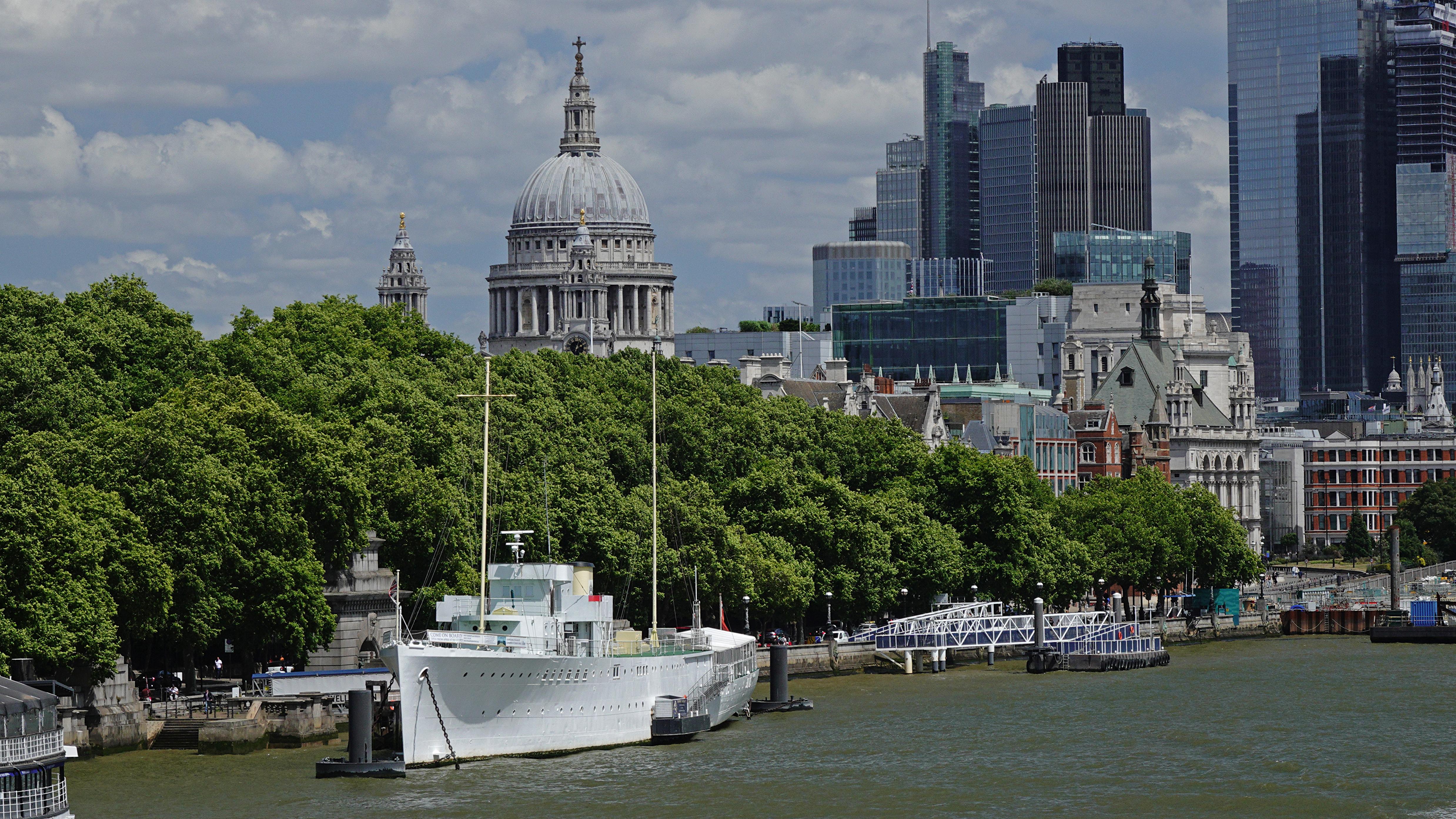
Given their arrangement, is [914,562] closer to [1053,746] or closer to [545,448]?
[545,448]

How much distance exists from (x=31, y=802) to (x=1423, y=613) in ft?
394

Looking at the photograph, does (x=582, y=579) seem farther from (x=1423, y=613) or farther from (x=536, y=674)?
(x=1423, y=613)

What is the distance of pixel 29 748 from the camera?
63031mm

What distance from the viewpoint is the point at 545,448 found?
116 metres

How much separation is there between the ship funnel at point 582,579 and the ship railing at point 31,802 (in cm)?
3059

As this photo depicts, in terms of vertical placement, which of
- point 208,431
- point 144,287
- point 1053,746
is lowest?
point 1053,746

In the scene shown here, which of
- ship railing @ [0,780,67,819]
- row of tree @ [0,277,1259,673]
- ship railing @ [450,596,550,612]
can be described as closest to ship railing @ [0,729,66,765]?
ship railing @ [0,780,67,819]

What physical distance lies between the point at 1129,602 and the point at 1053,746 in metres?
96.8

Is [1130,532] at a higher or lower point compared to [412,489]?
lower

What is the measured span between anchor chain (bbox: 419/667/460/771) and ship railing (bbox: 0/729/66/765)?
1841 centimetres

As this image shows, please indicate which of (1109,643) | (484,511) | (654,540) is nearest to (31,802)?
(484,511)

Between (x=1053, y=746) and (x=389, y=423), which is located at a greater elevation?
(x=389, y=423)

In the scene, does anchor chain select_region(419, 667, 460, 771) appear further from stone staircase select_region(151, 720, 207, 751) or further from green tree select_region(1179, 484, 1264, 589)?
green tree select_region(1179, 484, 1264, 589)

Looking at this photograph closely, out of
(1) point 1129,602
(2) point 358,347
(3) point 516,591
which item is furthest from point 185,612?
(1) point 1129,602
